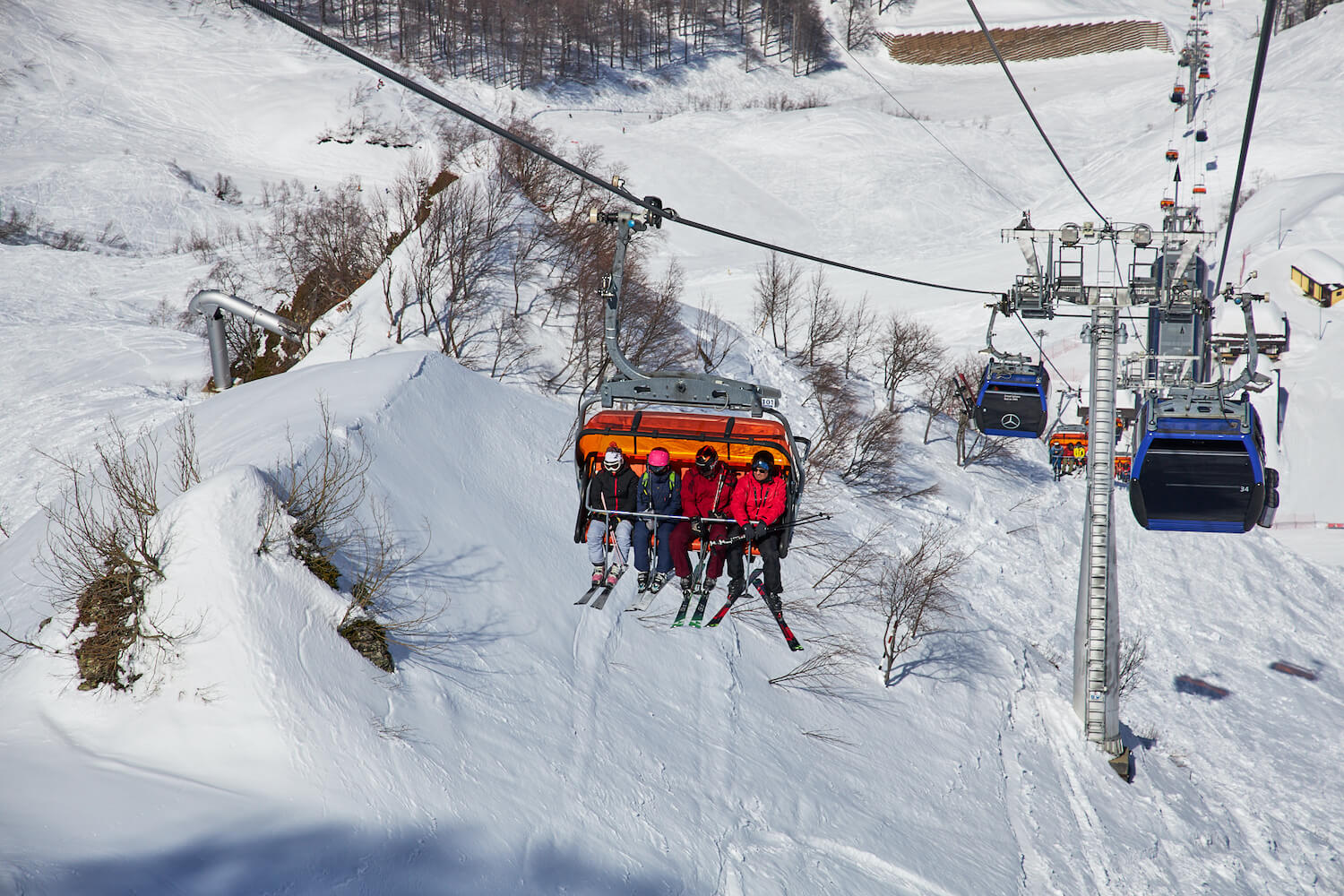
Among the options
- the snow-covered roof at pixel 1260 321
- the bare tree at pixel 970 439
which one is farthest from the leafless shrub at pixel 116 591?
the snow-covered roof at pixel 1260 321

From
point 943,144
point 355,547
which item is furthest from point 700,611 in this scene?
point 943,144

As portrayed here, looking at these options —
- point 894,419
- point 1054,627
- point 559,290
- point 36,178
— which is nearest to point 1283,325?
point 894,419

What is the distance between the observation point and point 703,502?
39.2ft

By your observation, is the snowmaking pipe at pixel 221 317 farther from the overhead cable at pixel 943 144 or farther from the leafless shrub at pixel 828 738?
the overhead cable at pixel 943 144

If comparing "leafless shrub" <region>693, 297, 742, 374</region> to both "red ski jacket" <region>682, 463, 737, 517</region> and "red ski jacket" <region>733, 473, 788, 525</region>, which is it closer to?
"red ski jacket" <region>682, 463, 737, 517</region>

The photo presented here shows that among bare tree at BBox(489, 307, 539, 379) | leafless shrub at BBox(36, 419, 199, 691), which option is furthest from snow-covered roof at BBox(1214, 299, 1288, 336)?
leafless shrub at BBox(36, 419, 199, 691)

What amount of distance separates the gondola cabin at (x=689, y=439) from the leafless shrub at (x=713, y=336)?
1138 inches

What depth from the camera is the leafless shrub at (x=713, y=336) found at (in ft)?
140

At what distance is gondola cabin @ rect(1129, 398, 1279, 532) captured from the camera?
15344mm

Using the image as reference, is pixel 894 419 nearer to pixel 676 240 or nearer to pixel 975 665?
pixel 975 665

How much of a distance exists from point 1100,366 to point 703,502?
11176 millimetres

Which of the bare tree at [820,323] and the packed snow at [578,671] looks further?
the bare tree at [820,323]

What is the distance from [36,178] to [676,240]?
122 feet

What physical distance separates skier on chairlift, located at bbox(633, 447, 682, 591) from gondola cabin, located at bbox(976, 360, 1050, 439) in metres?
11.9
